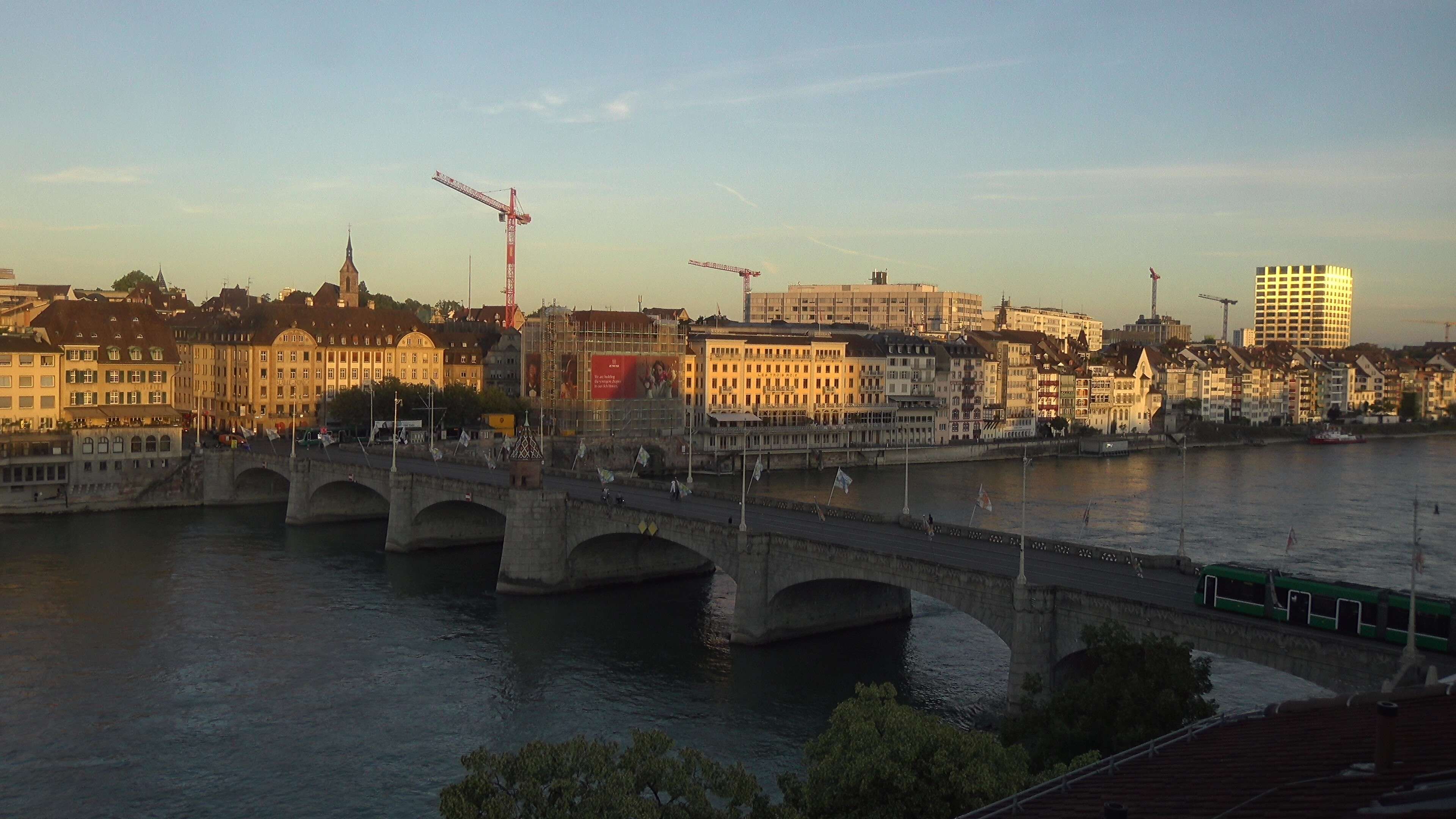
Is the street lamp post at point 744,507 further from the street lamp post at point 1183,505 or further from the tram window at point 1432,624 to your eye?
the tram window at point 1432,624

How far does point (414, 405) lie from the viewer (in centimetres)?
10731

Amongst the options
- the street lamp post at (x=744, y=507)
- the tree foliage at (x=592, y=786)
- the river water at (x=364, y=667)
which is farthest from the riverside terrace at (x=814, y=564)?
the tree foliage at (x=592, y=786)

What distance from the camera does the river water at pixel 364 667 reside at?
32.6 meters

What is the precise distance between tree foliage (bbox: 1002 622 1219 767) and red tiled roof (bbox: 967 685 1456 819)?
772 cm

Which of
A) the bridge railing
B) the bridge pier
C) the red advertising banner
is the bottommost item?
the bridge pier

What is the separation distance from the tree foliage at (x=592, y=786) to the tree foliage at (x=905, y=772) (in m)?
0.98

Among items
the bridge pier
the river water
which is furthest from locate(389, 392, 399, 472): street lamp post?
the bridge pier

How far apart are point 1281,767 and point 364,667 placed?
115ft

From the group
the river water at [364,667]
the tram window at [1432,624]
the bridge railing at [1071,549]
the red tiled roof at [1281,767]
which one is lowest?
the river water at [364,667]

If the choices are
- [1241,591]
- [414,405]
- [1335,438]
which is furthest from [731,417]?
[1241,591]

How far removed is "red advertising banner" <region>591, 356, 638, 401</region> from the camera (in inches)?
4540

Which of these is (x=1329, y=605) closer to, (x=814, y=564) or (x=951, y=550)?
(x=951, y=550)

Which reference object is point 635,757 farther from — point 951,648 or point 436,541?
point 436,541

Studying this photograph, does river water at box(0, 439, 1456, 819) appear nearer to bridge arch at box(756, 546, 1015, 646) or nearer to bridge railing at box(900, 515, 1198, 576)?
bridge arch at box(756, 546, 1015, 646)
